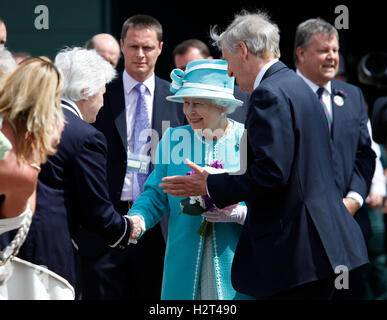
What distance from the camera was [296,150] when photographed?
348 centimetres

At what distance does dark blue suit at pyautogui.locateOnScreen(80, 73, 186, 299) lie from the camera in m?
5.21

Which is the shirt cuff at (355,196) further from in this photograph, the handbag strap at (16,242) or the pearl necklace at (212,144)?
the handbag strap at (16,242)

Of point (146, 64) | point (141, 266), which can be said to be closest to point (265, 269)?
point (141, 266)

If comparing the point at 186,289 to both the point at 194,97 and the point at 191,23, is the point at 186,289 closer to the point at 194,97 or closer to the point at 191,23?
the point at 194,97

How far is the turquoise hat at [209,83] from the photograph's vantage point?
4.17 m

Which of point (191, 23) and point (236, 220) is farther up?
point (191, 23)

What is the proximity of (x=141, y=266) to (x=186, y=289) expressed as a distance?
122 centimetres

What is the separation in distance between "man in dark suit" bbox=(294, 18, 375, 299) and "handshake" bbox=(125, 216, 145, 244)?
4.49 ft

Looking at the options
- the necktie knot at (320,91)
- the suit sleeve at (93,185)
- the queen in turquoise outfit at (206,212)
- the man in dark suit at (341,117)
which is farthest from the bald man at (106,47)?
the suit sleeve at (93,185)

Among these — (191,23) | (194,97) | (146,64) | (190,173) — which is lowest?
(190,173)

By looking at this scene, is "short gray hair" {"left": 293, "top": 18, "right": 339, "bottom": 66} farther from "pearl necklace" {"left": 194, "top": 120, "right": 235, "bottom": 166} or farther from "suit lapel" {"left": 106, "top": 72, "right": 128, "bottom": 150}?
"pearl necklace" {"left": 194, "top": 120, "right": 235, "bottom": 166}

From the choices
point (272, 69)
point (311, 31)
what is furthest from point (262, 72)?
point (311, 31)

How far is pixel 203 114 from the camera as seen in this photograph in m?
4.19

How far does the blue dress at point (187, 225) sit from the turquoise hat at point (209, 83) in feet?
0.63
